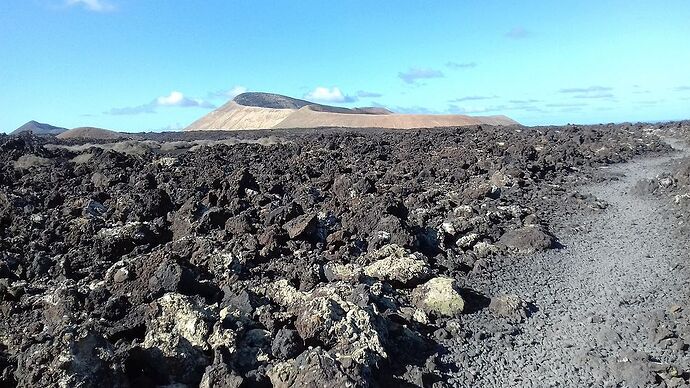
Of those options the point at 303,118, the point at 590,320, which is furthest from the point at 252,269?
the point at 303,118

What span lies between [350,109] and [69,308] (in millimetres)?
81280

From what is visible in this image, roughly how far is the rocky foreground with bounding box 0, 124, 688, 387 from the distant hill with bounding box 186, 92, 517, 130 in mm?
38074

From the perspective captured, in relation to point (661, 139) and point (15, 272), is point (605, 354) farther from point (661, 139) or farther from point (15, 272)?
point (661, 139)

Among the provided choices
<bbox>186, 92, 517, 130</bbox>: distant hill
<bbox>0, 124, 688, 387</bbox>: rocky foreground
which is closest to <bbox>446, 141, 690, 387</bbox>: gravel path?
<bbox>0, 124, 688, 387</bbox>: rocky foreground

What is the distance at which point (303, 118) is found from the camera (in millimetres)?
65938

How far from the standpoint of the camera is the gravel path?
6375 mm

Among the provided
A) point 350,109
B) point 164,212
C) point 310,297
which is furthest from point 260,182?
point 350,109

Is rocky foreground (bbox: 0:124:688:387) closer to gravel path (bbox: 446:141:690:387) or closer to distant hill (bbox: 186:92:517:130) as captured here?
gravel path (bbox: 446:141:690:387)

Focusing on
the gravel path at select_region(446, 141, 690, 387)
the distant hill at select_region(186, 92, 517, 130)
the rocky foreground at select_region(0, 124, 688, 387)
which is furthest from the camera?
the distant hill at select_region(186, 92, 517, 130)

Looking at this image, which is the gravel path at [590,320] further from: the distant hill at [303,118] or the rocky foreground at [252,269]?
the distant hill at [303,118]

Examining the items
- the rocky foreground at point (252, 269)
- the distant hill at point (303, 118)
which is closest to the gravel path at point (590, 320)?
the rocky foreground at point (252, 269)

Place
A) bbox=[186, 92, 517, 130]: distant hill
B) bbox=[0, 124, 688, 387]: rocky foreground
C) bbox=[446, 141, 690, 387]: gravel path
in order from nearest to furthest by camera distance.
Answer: bbox=[0, 124, 688, 387]: rocky foreground, bbox=[446, 141, 690, 387]: gravel path, bbox=[186, 92, 517, 130]: distant hill

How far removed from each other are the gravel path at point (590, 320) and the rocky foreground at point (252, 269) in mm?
374

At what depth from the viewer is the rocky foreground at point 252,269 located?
581 centimetres
